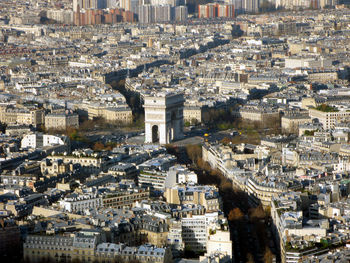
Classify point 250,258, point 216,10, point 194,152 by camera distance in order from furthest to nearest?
1. point 216,10
2. point 194,152
3. point 250,258

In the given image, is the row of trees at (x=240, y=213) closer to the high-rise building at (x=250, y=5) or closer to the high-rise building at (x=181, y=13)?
the high-rise building at (x=181, y=13)

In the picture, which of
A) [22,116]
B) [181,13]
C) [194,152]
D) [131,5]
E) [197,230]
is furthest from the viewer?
[131,5]

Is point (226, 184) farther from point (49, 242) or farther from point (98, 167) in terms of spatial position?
point (49, 242)

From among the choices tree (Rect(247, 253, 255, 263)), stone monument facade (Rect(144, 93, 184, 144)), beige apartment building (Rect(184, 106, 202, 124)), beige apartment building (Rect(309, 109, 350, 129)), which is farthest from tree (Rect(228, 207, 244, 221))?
beige apartment building (Rect(184, 106, 202, 124))

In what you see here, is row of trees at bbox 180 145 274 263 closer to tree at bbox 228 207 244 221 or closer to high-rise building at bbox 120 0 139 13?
tree at bbox 228 207 244 221

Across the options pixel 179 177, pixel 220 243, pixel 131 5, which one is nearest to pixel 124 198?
pixel 179 177

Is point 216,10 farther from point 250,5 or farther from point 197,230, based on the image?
point 197,230
